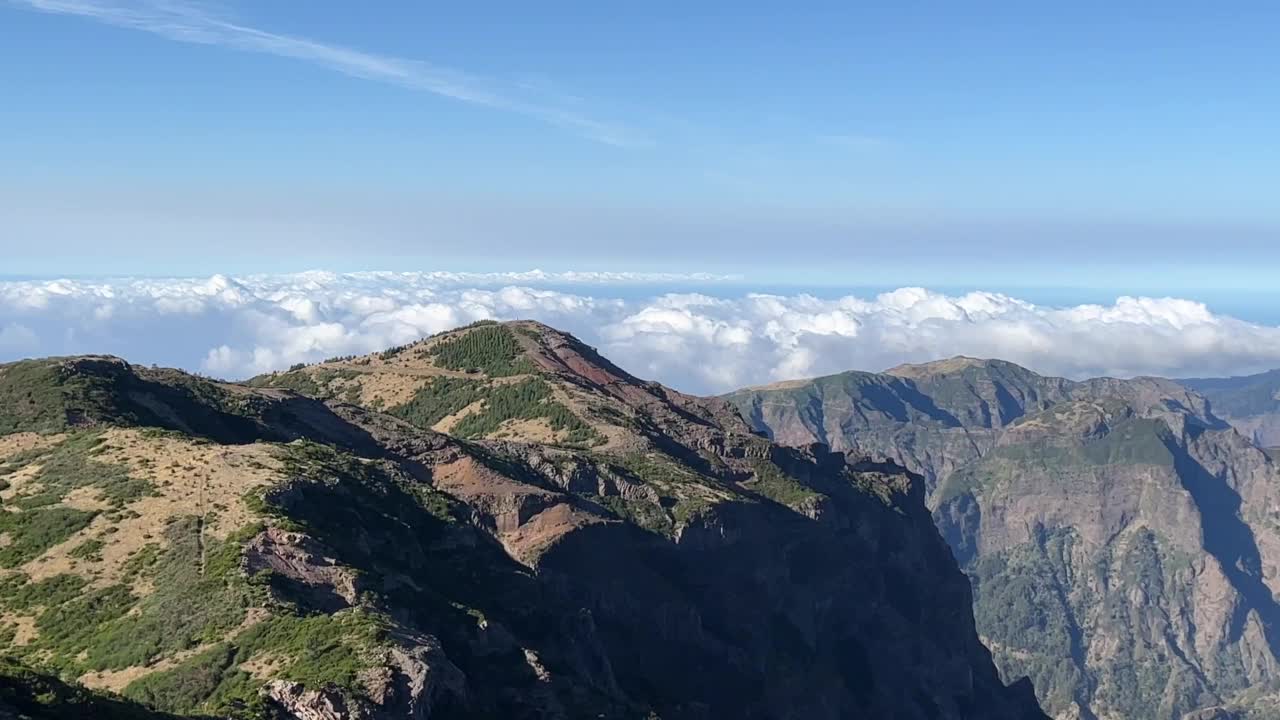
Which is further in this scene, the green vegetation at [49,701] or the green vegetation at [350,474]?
the green vegetation at [350,474]

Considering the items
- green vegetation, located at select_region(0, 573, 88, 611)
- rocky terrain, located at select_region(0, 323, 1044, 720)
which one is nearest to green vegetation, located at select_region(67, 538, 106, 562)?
rocky terrain, located at select_region(0, 323, 1044, 720)

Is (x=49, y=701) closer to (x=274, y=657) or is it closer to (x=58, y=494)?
(x=274, y=657)

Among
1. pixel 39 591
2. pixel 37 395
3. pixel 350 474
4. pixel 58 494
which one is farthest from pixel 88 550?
pixel 37 395

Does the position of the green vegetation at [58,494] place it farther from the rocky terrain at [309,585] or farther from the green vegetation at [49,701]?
the green vegetation at [49,701]

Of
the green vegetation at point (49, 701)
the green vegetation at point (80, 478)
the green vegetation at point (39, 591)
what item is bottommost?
the green vegetation at point (39, 591)

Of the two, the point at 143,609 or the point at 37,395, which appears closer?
the point at 143,609

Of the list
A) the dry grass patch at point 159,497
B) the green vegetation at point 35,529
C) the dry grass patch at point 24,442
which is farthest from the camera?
the dry grass patch at point 24,442

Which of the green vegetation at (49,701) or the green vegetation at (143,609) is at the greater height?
the green vegetation at (49,701)

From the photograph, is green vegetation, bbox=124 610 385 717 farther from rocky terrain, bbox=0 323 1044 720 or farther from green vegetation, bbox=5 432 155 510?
green vegetation, bbox=5 432 155 510

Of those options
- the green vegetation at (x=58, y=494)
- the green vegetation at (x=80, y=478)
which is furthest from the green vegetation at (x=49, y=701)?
the green vegetation at (x=80, y=478)

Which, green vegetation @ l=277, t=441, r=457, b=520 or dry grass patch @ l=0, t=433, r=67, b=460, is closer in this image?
green vegetation @ l=277, t=441, r=457, b=520

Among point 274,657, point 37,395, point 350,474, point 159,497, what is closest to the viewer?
point 274,657

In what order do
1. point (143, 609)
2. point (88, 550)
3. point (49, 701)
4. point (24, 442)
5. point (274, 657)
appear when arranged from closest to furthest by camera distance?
point (49, 701) → point (274, 657) → point (143, 609) → point (88, 550) → point (24, 442)
